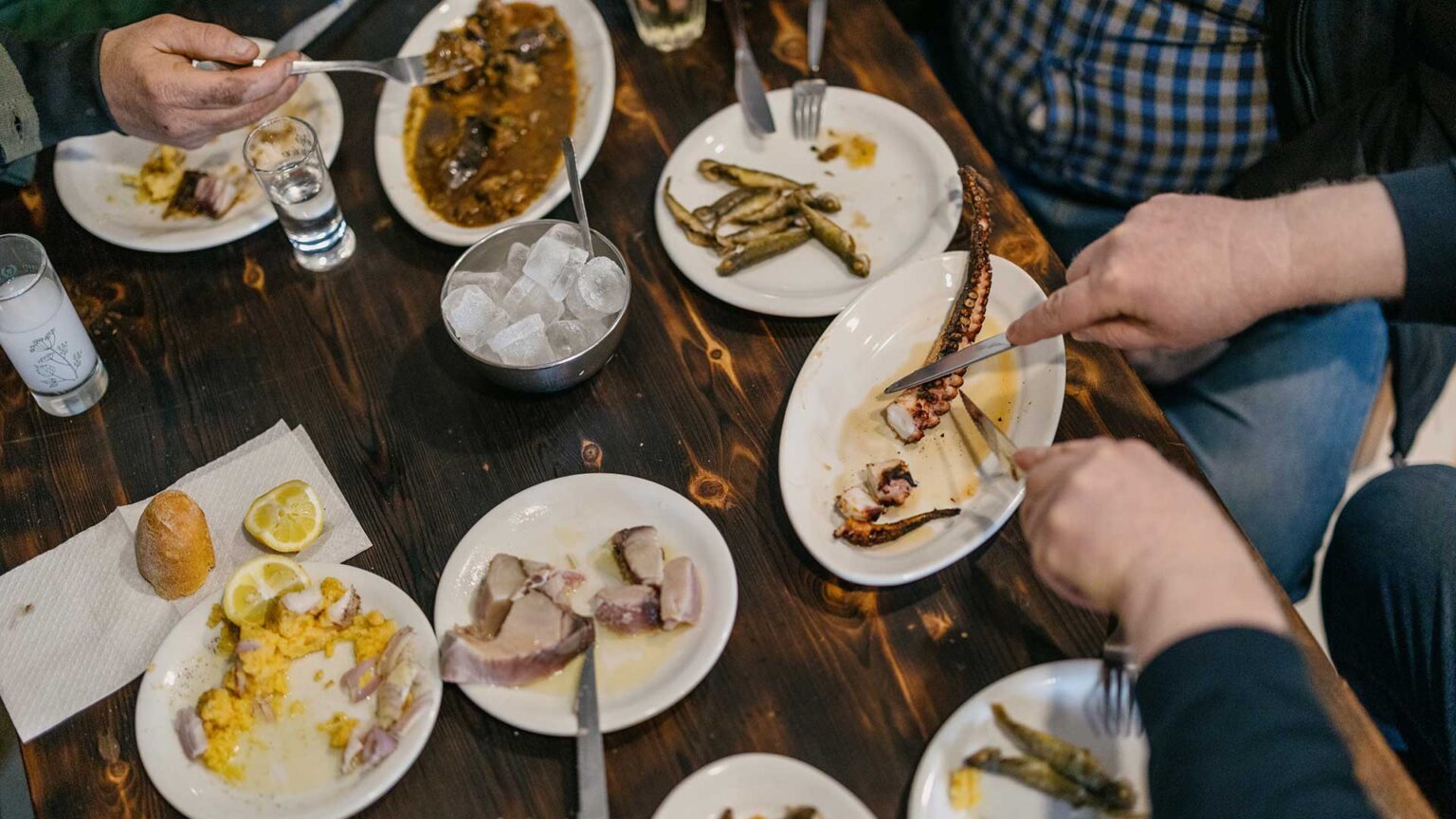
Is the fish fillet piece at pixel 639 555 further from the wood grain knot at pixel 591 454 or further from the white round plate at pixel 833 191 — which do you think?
the white round plate at pixel 833 191

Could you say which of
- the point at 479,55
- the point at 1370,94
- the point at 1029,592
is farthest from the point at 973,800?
the point at 479,55

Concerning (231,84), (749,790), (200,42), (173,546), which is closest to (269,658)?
(173,546)

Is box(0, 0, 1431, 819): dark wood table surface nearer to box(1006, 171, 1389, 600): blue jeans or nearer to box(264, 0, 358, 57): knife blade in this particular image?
box(264, 0, 358, 57): knife blade

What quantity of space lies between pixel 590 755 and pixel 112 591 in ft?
3.28

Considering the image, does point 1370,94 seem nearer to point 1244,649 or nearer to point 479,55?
point 1244,649

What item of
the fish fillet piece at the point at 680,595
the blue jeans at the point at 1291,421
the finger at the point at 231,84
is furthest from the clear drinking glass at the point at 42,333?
the blue jeans at the point at 1291,421

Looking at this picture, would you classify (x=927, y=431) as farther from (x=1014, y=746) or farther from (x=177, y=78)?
(x=177, y=78)

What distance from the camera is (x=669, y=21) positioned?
263 cm

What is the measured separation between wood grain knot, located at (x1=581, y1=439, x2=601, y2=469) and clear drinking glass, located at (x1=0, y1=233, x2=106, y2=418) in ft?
3.45

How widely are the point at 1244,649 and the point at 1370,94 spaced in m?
1.56

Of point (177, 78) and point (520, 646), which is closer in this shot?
point (520, 646)

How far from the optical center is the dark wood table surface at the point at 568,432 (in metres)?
1.70

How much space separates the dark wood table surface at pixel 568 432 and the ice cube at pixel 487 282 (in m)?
0.18

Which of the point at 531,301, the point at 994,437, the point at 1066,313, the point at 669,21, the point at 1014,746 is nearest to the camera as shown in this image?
the point at 1014,746
